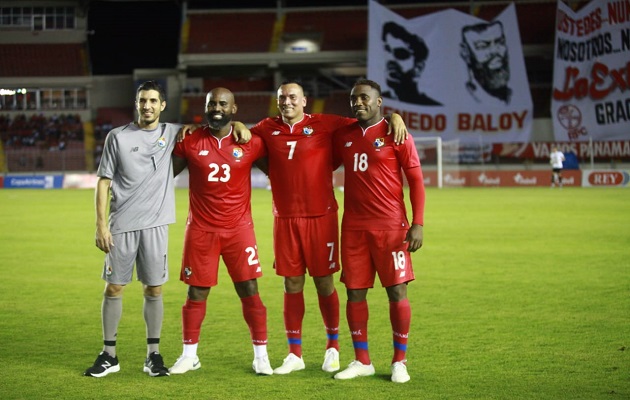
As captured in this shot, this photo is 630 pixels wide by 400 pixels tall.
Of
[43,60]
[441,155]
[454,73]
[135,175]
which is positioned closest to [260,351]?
[135,175]

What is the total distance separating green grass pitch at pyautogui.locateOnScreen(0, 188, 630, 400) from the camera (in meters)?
6.01

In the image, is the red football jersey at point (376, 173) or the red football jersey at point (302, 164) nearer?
the red football jersey at point (376, 173)

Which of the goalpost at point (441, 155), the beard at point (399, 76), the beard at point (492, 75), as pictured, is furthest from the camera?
the beard at point (399, 76)

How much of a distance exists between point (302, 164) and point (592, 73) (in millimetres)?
36612

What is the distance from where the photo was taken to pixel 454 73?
4188 cm

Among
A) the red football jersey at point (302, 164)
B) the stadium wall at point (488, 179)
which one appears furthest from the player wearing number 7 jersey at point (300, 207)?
the stadium wall at point (488, 179)

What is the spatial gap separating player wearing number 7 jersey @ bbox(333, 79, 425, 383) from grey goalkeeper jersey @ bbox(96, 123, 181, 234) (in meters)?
1.38

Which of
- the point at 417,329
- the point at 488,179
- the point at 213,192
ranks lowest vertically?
the point at 417,329

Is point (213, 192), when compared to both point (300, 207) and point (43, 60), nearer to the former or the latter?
point (300, 207)

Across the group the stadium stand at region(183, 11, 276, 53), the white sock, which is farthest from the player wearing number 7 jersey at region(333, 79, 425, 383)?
the stadium stand at region(183, 11, 276, 53)

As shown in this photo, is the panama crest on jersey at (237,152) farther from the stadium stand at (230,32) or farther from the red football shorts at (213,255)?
the stadium stand at (230,32)

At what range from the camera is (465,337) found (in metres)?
7.70

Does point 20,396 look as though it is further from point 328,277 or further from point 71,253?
point 71,253

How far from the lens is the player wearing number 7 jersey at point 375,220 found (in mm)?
6258
